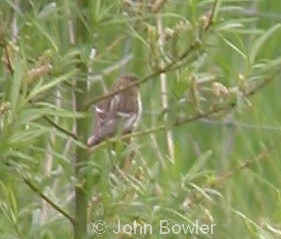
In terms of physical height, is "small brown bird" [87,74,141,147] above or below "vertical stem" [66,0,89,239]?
above

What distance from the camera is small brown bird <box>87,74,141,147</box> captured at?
6.24 ft

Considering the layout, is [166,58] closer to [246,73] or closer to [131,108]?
[246,73]

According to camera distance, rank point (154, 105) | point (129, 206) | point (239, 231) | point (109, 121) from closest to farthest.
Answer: point (129, 206), point (109, 121), point (239, 231), point (154, 105)

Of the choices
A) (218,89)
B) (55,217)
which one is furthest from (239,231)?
(218,89)

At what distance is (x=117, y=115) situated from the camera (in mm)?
2100

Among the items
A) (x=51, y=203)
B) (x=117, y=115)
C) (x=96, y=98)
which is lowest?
(x=51, y=203)

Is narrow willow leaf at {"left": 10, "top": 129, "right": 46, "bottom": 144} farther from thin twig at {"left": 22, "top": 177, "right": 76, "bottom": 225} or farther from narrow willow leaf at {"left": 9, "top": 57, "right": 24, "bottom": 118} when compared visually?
thin twig at {"left": 22, "top": 177, "right": 76, "bottom": 225}

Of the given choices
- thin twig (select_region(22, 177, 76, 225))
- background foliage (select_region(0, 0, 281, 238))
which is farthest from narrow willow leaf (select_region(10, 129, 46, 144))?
thin twig (select_region(22, 177, 76, 225))

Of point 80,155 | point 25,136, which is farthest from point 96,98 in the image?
point 25,136

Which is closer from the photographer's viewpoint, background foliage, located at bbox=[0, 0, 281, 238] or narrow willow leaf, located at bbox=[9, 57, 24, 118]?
narrow willow leaf, located at bbox=[9, 57, 24, 118]

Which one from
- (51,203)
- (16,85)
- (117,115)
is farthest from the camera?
(117,115)

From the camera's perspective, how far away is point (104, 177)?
1.74 m

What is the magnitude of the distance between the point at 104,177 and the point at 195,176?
0.49ft

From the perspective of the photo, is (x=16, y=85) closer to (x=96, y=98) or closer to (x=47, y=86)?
(x=47, y=86)
